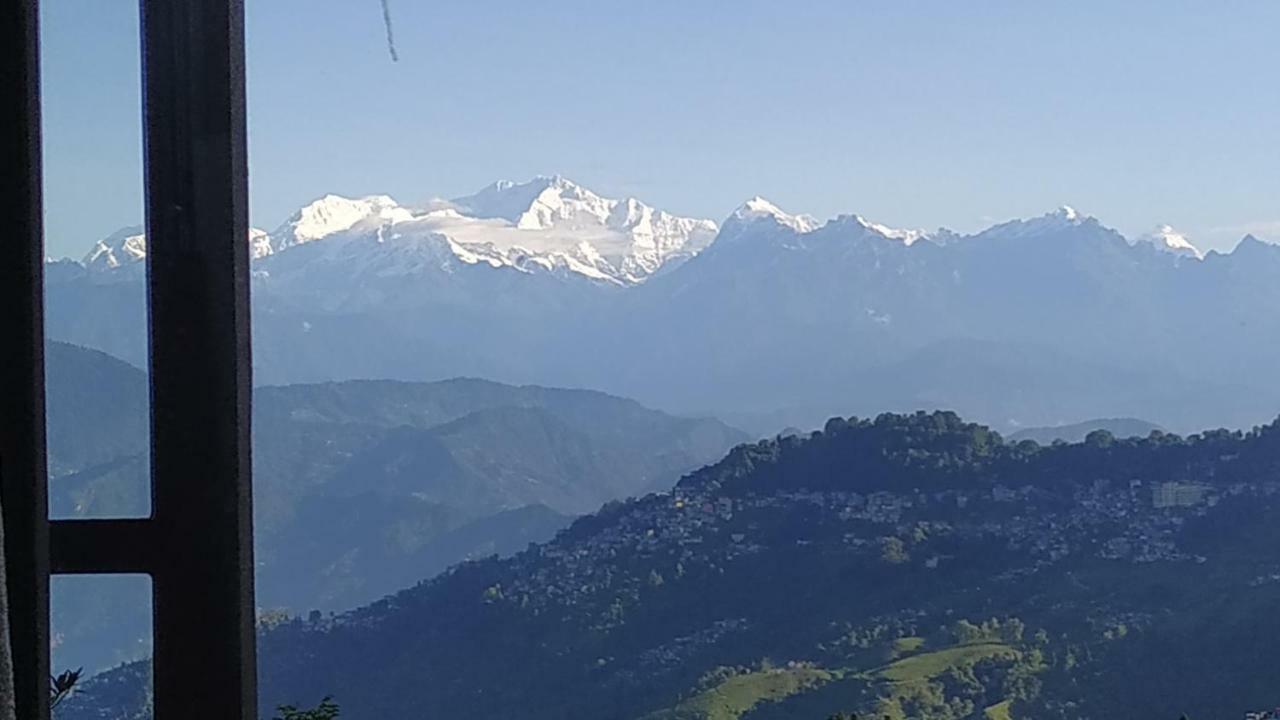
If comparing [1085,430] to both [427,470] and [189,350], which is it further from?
[189,350]

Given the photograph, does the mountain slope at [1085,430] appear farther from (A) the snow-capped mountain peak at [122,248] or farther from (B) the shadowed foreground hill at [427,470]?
(A) the snow-capped mountain peak at [122,248]

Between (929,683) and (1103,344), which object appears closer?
(929,683)

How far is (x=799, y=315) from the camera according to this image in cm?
16538

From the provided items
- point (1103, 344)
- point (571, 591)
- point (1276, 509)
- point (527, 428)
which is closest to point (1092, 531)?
point (1276, 509)

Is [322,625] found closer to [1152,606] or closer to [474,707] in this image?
[474,707]

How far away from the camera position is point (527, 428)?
8144 cm

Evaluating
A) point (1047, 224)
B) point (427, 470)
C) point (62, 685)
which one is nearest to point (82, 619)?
point (62, 685)

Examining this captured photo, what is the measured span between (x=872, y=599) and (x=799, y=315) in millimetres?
133341

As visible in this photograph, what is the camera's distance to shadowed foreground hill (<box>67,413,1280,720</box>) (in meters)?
24.8

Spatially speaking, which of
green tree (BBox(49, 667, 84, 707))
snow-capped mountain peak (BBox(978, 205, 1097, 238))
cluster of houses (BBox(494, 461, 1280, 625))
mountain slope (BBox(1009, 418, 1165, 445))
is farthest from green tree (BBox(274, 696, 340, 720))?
snow-capped mountain peak (BBox(978, 205, 1097, 238))

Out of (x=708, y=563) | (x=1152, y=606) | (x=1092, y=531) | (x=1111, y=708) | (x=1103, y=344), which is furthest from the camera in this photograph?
(x=1103, y=344)

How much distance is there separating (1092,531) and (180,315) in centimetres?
3347

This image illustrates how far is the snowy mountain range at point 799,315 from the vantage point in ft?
416

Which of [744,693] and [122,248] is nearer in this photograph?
[122,248]
